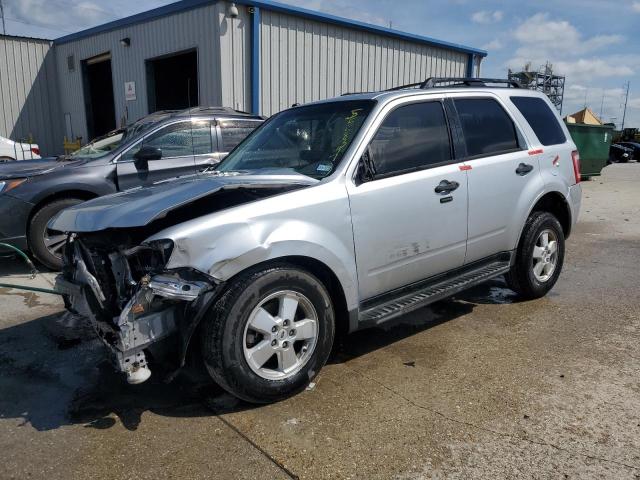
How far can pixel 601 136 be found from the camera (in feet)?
56.6

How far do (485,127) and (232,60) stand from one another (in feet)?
25.1

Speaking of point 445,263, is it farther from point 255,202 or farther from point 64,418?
point 64,418

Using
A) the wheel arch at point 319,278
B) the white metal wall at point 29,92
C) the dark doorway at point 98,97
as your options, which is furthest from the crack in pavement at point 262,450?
the white metal wall at point 29,92

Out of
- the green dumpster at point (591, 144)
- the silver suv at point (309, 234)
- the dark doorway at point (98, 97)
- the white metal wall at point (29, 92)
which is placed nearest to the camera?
the silver suv at point (309, 234)

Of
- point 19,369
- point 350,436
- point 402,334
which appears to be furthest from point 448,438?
point 19,369

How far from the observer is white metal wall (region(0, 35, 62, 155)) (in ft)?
51.9

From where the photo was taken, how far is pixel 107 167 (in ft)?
20.2

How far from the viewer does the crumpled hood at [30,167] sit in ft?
19.2

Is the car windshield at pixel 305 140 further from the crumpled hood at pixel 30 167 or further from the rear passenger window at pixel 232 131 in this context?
the crumpled hood at pixel 30 167

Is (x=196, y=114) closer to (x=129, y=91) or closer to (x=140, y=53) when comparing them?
(x=140, y=53)

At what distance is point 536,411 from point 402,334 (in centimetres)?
136

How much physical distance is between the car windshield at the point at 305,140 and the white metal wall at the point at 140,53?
7.01m

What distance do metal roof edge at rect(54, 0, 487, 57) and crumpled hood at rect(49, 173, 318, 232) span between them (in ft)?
27.4

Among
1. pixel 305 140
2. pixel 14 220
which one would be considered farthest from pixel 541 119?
pixel 14 220
